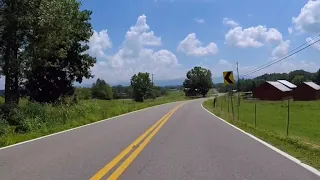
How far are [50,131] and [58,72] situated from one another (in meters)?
29.6

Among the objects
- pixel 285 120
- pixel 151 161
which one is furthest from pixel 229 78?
pixel 151 161

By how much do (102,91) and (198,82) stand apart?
37.6 m

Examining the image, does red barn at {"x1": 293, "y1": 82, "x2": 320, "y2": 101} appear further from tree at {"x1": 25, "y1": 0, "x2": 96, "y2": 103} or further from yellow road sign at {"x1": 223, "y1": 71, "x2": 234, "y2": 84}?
yellow road sign at {"x1": 223, "y1": 71, "x2": 234, "y2": 84}

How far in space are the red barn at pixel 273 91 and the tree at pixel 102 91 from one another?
69470 mm

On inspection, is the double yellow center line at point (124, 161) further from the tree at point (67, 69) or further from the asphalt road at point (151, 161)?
the tree at point (67, 69)

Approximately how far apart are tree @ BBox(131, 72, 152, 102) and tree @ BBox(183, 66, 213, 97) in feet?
87.1

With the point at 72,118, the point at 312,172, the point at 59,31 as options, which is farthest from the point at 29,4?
the point at 312,172

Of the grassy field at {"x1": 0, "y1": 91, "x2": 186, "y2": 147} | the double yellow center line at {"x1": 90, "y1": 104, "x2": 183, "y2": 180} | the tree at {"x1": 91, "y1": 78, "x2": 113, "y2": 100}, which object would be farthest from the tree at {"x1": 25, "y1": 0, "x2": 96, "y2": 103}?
the tree at {"x1": 91, "y1": 78, "x2": 113, "y2": 100}

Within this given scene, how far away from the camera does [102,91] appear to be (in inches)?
5979

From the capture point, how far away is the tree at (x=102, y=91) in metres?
149

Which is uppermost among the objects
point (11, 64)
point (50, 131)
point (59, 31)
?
point (59, 31)

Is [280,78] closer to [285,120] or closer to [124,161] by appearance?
[285,120]

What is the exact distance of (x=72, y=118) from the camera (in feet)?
81.7

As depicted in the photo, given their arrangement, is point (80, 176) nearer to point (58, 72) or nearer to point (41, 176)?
point (41, 176)
